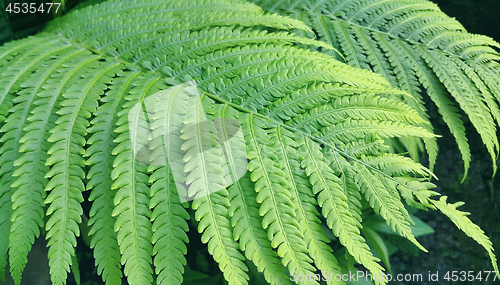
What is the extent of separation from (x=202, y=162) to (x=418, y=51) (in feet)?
2.87

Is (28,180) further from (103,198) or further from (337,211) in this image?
(337,211)

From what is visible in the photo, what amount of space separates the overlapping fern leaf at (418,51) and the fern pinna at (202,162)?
0.36 metres

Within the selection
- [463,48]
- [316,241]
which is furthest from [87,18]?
[463,48]

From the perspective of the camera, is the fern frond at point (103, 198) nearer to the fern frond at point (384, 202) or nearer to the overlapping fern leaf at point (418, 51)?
the fern frond at point (384, 202)

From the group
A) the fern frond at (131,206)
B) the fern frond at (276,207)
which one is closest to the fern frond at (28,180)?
the fern frond at (131,206)

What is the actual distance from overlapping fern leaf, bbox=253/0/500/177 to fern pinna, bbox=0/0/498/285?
14.2 inches

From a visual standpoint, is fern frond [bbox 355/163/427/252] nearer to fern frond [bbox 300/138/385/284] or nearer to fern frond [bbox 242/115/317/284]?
fern frond [bbox 300/138/385/284]

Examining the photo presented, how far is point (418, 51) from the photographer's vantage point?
1102mm

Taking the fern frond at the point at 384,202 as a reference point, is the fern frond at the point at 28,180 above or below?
above

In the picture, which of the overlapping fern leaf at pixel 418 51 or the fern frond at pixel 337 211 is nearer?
the fern frond at pixel 337 211

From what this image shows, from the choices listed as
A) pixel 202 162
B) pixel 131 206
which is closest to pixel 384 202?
pixel 202 162

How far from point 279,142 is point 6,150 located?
57cm

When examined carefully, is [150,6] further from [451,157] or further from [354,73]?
[451,157]

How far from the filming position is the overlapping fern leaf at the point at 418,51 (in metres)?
1.01
